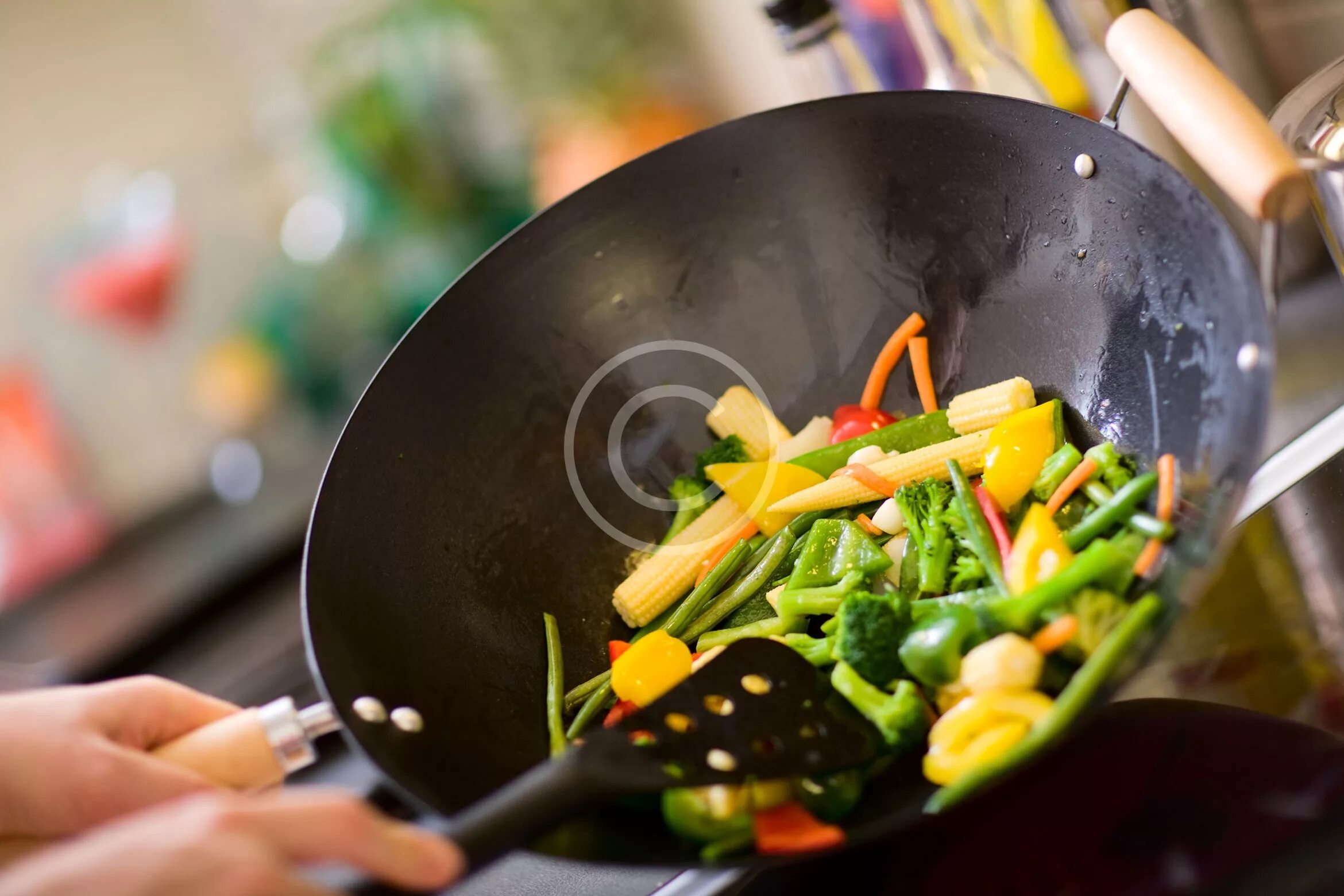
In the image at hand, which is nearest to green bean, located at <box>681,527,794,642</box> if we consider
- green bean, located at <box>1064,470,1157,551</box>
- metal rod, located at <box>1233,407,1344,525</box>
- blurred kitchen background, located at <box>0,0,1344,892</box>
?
green bean, located at <box>1064,470,1157,551</box>

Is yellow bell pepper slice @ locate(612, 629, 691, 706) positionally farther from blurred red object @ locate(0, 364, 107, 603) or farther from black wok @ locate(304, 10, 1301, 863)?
blurred red object @ locate(0, 364, 107, 603)

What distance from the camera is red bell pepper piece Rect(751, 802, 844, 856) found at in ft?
2.46

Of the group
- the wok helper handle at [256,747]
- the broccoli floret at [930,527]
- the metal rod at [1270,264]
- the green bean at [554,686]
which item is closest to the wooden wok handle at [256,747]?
the wok helper handle at [256,747]

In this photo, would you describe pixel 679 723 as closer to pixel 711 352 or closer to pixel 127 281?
pixel 711 352

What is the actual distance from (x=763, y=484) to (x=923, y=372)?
220mm

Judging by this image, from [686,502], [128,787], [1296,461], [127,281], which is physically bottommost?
[1296,461]

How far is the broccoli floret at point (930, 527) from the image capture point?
3.23 ft

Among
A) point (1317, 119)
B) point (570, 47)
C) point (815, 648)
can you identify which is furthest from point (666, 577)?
point (570, 47)

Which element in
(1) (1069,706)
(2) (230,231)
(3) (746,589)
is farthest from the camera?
(2) (230,231)

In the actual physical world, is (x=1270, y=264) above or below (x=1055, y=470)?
above

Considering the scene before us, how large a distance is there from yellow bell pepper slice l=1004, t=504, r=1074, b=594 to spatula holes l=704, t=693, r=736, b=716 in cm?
26

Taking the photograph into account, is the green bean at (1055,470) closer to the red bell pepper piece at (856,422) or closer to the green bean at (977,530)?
the green bean at (977,530)

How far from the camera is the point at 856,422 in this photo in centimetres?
121

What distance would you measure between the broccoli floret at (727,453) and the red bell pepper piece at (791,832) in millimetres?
499
